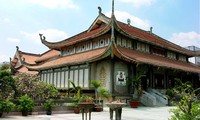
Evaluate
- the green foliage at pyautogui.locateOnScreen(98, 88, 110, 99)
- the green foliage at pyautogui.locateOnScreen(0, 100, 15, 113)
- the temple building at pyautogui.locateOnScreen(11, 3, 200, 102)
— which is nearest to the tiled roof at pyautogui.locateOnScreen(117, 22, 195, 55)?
the temple building at pyautogui.locateOnScreen(11, 3, 200, 102)

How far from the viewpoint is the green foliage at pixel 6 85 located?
1177 centimetres

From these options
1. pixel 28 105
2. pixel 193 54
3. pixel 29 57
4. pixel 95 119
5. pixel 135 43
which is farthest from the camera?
pixel 29 57

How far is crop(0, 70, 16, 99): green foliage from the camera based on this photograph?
11.8 metres

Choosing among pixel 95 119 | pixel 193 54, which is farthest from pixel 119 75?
pixel 193 54

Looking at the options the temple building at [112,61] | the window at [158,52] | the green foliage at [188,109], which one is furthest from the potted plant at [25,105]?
the window at [158,52]

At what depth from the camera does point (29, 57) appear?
122ft

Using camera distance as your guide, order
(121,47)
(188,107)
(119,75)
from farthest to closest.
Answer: (121,47) < (119,75) < (188,107)

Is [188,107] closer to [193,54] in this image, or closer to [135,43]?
[135,43]

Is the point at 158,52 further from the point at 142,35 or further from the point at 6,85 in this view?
the point at 6,85

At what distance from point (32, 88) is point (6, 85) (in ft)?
7.39

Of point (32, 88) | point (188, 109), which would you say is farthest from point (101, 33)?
point (188, 109)

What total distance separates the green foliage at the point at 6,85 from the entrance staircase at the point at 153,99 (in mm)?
9480

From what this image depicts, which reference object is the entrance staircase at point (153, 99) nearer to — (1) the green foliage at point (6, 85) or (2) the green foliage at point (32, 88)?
(2) the green foliage at point (32, 88)

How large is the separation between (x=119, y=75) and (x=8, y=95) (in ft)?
27.1
